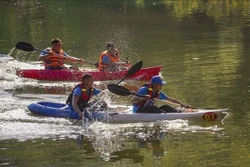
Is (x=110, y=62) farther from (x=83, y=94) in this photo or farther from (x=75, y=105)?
(x=75, y=105)

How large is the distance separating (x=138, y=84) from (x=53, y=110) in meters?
4.40

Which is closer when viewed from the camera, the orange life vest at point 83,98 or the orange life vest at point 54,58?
the orange life vest at point 83,98

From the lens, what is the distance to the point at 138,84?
18.2 metres

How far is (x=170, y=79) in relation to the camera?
59.4 ft

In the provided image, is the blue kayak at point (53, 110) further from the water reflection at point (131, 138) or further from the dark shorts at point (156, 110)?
the dark shorts at point (156, 110)

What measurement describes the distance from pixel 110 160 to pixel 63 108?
3.28m

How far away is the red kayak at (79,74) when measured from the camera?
60.3 ft

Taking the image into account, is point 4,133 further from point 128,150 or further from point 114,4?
point 114,4

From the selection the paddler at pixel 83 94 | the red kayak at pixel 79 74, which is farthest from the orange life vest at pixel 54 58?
the paddler at pixel 83 94

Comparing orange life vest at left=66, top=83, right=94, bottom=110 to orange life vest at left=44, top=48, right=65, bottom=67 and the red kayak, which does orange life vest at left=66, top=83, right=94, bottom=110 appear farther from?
orange life vest at left=44, top=48, right=65, bottom=67

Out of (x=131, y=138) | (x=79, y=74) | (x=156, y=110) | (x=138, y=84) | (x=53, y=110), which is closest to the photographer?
(x=131, y=138)

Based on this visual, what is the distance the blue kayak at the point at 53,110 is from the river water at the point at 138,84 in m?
0.19

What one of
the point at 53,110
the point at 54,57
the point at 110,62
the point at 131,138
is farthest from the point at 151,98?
the point at 54,57

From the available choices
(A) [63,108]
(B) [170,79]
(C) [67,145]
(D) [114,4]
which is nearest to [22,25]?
(D) [114,4]
